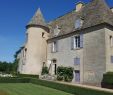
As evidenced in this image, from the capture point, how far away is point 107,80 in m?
22.1

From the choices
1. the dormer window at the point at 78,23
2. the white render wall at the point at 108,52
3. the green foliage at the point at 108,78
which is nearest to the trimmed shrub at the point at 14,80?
the dormer window at the point at 78,23

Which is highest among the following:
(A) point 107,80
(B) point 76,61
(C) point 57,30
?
(C) point 57,30

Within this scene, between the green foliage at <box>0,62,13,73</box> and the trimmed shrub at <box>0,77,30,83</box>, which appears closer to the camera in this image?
the trimmed shrub at <box>0,77,30,83</box>

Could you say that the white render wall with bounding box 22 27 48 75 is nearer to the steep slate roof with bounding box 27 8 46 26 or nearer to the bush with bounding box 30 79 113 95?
the steep slate roof with bounding box 27 8 46 26

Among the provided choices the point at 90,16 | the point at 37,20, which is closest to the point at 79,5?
the point at 90,16

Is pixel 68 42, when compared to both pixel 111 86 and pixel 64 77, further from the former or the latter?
pixel 111 86

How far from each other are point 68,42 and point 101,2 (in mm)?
7081

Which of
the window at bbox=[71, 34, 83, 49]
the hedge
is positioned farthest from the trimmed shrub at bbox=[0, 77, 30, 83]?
the window at bbox=[71, 34, 83, 49]

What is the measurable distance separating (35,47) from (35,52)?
0.81m

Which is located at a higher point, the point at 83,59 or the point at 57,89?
the point at 83,59

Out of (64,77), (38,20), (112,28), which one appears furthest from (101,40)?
(38,20)

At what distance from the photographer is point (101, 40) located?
2434 cm

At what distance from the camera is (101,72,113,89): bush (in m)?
21.5

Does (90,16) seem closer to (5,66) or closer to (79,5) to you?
(79,5)
